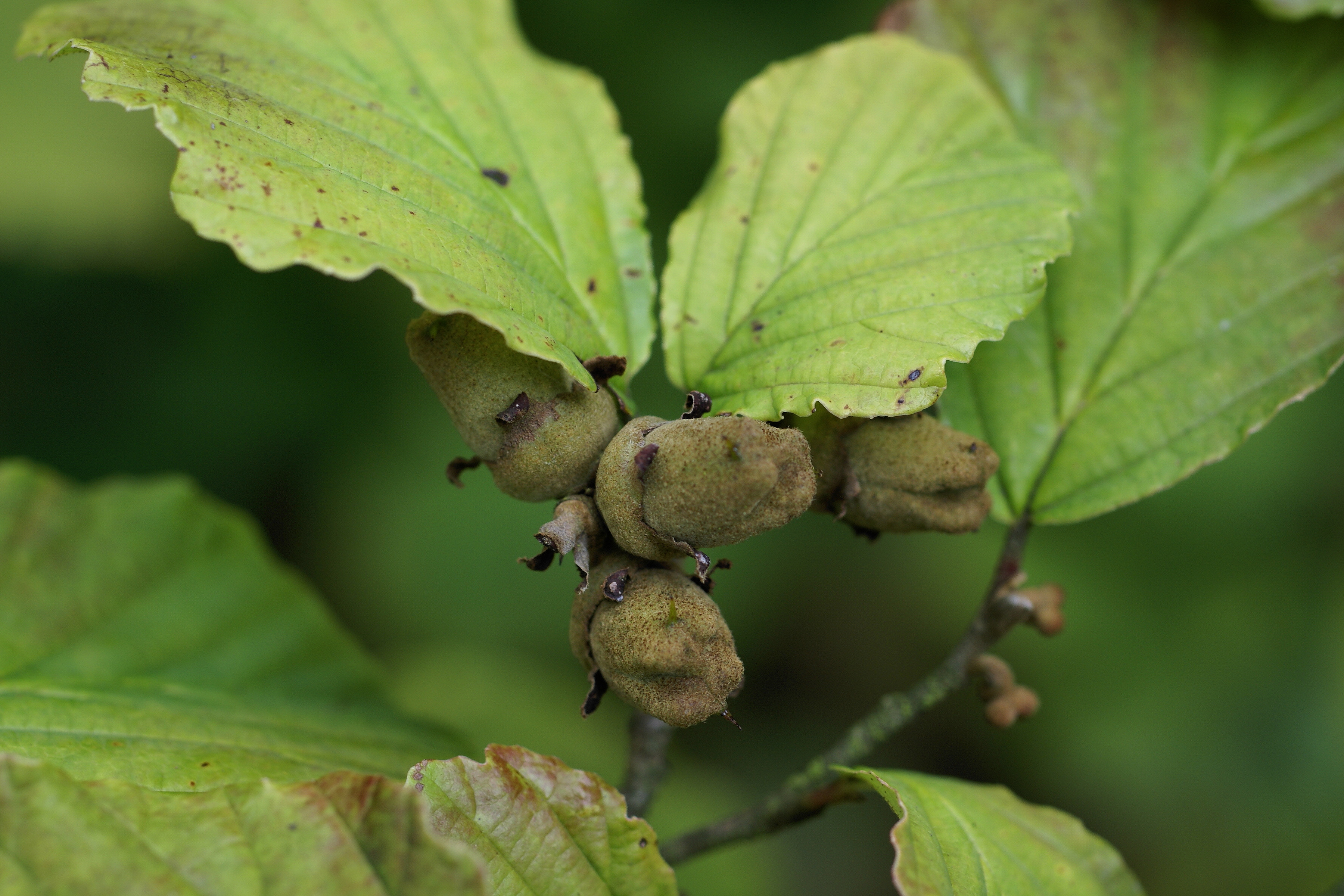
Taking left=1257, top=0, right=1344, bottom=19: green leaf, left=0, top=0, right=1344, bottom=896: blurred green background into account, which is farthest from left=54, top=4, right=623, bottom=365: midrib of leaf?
left=0, top=0, right=1344, bottom=896: blurred green background

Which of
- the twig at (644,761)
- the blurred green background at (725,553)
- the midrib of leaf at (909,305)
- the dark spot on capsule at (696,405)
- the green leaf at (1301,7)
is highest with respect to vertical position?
the green leaf at (1301,7)

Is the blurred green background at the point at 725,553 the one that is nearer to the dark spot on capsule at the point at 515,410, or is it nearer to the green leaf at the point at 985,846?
the green leaf at the point at 985,846

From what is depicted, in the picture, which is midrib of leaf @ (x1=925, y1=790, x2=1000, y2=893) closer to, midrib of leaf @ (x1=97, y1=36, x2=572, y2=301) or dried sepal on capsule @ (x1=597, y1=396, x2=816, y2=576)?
dried sepal on capsule @ (x1=597, y1=396, x2=816, y2=576)

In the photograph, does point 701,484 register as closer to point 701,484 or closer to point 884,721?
point 701,484

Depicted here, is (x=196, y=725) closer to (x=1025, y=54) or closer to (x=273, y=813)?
(x=273, y=813)

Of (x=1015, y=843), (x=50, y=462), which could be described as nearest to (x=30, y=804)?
(x=1015, y=843)

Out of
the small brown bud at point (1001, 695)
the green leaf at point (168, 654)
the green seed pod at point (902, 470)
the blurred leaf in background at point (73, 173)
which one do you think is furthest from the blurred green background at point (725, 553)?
the green seed pod at point (902, 470)

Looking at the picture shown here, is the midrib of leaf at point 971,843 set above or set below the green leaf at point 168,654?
Result: above
